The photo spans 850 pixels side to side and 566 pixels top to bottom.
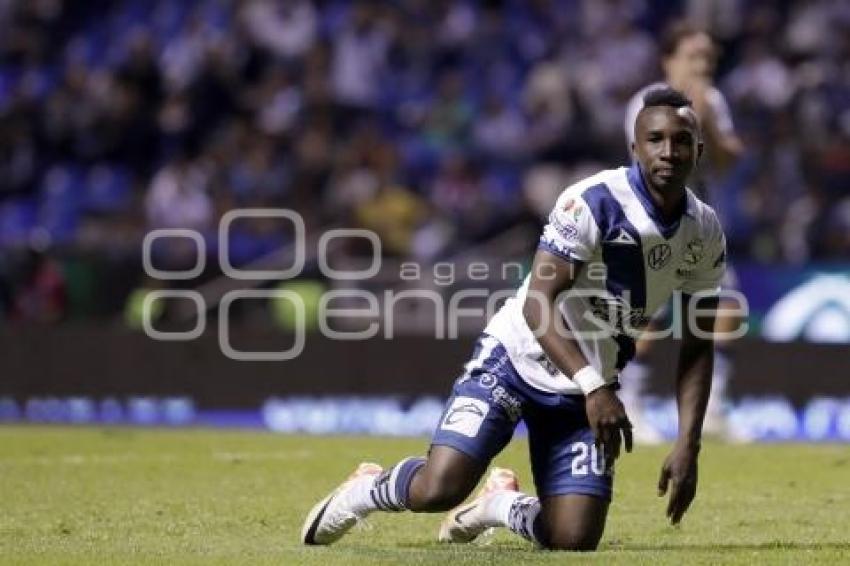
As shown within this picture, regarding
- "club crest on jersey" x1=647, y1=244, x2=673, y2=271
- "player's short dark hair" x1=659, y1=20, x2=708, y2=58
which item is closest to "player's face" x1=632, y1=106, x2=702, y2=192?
"club crest on jersey" x1=647, y1=244, x2=673, y2=271

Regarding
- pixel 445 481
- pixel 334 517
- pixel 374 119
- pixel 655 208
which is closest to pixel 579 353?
pixel 655 208

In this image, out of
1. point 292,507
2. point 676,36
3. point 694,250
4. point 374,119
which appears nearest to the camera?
point 694,250

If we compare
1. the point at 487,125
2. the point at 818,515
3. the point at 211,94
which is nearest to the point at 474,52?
the point at 487,125

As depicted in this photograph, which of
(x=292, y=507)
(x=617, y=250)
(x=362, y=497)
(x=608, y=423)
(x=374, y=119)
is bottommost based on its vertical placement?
(x=292, y=507)

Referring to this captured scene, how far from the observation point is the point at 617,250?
26.2 ft

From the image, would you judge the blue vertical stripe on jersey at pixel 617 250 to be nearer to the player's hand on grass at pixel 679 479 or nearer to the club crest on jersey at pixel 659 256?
the club crest on jersey at pixel 659 256

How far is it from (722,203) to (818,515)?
364 inches

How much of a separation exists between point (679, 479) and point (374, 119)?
45.7 ft

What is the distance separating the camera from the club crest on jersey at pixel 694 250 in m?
8.07

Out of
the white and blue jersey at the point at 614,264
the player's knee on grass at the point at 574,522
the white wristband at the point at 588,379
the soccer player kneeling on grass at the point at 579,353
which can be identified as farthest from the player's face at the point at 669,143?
the player's knee on grass at the point at 574,522

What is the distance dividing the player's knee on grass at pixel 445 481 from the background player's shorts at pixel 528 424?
2.0 inches

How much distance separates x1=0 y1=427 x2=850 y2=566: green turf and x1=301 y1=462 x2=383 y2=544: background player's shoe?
7 cm

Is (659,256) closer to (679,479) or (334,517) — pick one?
(679,479)

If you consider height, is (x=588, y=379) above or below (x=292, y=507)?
above
